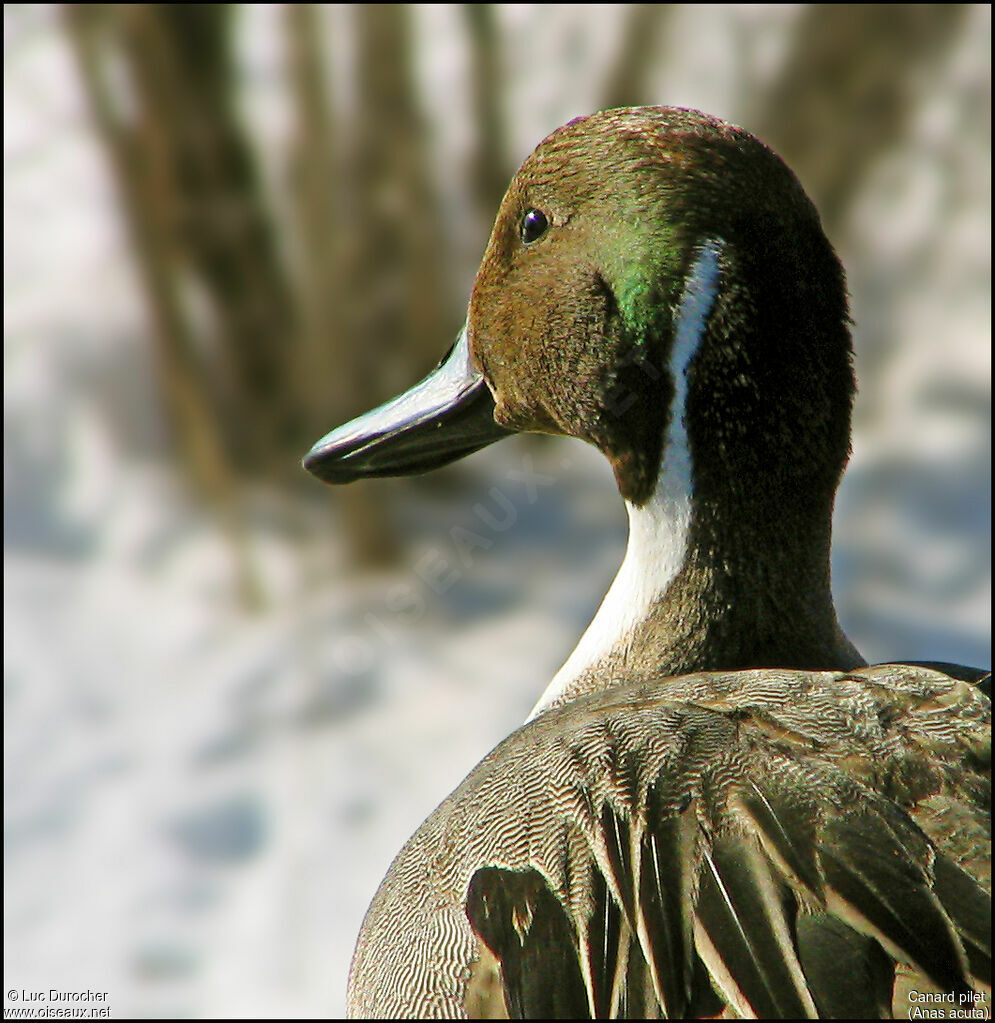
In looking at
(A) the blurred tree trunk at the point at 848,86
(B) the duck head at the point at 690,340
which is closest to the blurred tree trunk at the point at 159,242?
(A) the blurred tree trunk at the point at 848,86

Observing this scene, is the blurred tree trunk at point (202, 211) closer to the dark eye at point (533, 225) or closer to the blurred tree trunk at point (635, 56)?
the blurred tree trunk at point (635, 56)

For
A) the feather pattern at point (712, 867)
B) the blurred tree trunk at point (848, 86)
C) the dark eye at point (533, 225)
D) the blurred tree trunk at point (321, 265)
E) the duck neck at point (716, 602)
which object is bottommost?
the feather pattern at point (712, 867)

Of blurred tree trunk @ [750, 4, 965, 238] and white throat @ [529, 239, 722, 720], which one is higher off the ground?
blurred tree trunk @ [750, 4, 965, 238]

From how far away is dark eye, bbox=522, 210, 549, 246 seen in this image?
4.11 ft

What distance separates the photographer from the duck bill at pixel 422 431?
138cm

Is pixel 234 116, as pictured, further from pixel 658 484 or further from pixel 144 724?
pixel 658 484

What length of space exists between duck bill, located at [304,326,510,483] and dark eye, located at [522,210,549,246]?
0.15m

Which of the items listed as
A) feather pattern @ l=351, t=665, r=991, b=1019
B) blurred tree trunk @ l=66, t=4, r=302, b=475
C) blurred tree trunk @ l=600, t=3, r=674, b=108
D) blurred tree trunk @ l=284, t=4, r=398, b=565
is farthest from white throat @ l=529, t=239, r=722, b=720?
blurred tree trunk @ l=600, t=3, r=674, b=108

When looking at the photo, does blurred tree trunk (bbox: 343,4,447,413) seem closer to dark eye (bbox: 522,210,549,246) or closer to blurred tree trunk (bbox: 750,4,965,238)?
blurred tree trunk (bbox: 750,4,965,238)

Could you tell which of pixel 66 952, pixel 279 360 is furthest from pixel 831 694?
pixel 279 360

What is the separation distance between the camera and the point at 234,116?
2732 millimetres

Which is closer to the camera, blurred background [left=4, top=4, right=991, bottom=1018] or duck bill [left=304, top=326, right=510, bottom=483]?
duck bill [left=304, top=326, right=510, bottom=483]

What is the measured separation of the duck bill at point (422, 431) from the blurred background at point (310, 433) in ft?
3.51

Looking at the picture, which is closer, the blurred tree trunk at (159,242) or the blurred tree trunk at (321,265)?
the blurred tree trunk at (159,242)
